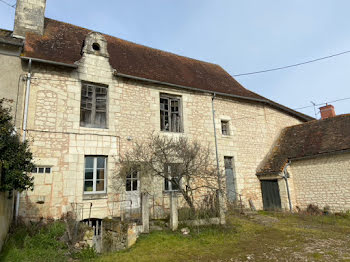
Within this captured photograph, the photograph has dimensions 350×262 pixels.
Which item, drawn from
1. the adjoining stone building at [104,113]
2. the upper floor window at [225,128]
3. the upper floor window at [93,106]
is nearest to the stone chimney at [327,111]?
the adjoining stone building at [104,113]

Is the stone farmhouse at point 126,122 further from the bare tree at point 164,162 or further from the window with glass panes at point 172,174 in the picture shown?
the window with glass panes at point 172,174

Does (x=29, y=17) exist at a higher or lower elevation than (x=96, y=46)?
higher

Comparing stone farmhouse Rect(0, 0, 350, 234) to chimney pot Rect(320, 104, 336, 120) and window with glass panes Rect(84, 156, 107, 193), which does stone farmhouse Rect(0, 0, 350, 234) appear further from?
chimney pot Rect(320, 104, 336, 120)

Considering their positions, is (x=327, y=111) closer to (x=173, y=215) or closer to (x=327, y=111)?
(x=327, y=111)

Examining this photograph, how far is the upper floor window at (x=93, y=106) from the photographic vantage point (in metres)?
9.02

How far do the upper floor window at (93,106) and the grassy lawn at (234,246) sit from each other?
4.16 m

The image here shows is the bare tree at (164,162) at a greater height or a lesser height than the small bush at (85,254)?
greater

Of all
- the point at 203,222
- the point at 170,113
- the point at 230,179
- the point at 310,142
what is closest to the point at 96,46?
the point at 170,113

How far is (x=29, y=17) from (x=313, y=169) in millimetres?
13334

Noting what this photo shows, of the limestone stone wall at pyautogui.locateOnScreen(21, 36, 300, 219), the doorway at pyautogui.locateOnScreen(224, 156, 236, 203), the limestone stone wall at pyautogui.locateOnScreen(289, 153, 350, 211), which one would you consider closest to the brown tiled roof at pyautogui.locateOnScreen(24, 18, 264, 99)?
the limestone stone wall at pyautogui.locateOnScreen(21, 36, 300, 219)

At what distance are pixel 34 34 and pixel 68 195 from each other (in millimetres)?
6227

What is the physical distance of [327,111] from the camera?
51.9 ft

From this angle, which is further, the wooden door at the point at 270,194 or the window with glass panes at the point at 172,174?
the wooden door at the point at 270,194

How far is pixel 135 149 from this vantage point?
9.23 m
